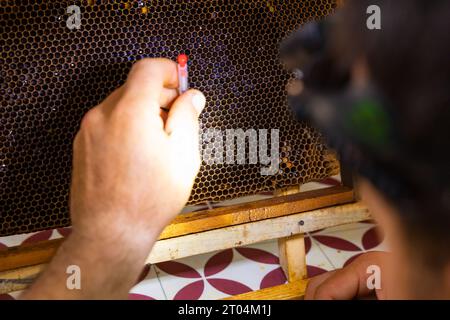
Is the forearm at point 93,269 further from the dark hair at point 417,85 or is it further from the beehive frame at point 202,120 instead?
the beehive frame at point 202,120

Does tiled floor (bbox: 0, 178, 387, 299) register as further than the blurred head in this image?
Yes

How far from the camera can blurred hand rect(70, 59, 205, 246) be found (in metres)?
0.83

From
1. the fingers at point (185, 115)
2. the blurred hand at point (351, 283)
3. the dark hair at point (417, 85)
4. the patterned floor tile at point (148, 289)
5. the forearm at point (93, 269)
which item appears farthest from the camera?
the patterned floor tile at point (148, 289)

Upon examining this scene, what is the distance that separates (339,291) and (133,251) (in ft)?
1.88

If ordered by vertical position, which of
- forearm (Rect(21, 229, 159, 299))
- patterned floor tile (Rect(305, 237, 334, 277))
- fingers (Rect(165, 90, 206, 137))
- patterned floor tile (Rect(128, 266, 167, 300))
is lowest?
patterned floor tile (Rect(128, 266, 167, 300))

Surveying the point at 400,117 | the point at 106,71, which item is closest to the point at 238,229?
the point at 106,71

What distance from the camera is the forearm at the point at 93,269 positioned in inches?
31.5

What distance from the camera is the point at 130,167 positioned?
2.70 ft

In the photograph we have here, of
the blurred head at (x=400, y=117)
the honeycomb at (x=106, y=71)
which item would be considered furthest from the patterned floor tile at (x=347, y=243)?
the blurred head at (x=400, y=117)

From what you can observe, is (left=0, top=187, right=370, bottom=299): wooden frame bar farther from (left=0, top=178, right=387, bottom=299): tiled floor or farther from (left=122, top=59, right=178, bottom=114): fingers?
(left=122, top=59, right=178, bottom=114): fingers

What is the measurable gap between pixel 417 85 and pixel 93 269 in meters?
0.53

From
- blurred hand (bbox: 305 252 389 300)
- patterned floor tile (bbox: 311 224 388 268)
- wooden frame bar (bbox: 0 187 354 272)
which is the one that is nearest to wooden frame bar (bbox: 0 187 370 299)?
wooden frame bar (bbox: 0 187 354 272)

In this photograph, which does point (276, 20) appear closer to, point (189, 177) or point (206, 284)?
point (189, 177)

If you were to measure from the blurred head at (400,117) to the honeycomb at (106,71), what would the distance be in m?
0.77
